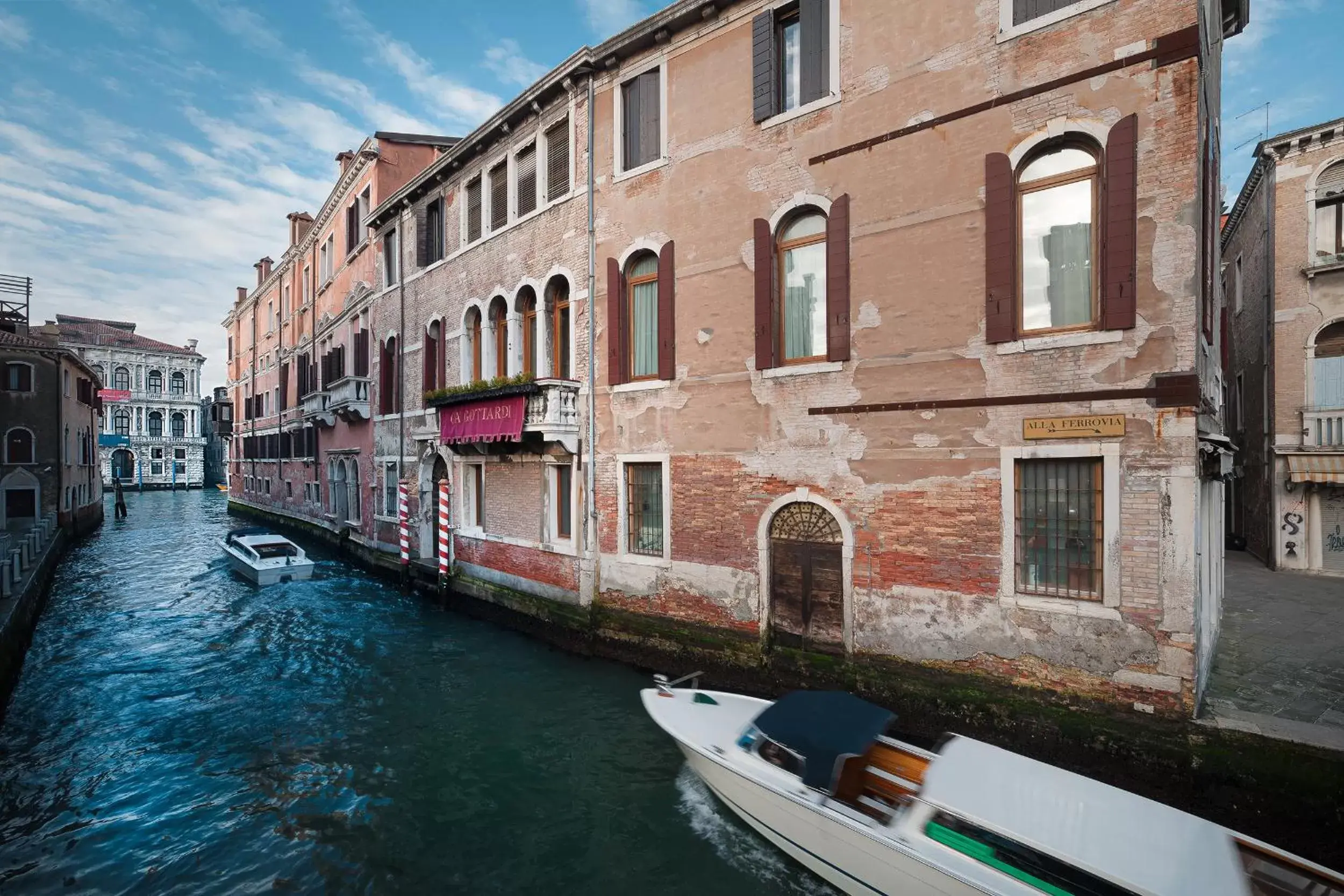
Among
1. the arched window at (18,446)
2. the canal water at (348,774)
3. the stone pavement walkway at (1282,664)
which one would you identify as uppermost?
the arched window at (18,446)

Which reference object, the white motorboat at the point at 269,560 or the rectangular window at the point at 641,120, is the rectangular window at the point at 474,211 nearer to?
the rectangular window at the point at 641,120

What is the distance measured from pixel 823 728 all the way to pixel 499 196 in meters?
11.9

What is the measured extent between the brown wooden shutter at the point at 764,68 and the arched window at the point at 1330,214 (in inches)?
480

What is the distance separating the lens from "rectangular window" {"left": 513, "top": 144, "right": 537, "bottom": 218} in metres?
12.2

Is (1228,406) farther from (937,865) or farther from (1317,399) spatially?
(937,865)

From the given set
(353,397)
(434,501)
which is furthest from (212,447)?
(434,501)

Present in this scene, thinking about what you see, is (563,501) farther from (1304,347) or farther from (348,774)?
(1304,347)

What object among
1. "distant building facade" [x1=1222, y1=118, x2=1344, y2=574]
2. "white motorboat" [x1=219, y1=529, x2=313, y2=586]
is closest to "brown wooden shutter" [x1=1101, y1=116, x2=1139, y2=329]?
"distant building facade" [x1=1222, y1=118, x2=1344, y2=574]

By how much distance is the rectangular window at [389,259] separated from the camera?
17.2m

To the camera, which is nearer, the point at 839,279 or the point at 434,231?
the point at 839,279

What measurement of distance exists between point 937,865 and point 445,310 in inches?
539

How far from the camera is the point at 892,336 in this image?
746cm

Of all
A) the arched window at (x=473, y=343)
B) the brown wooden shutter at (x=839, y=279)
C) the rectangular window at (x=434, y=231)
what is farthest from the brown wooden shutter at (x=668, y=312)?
the rectangular window at (x=434, y=231)

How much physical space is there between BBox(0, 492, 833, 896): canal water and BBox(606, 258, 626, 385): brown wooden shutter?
14.9 feet
